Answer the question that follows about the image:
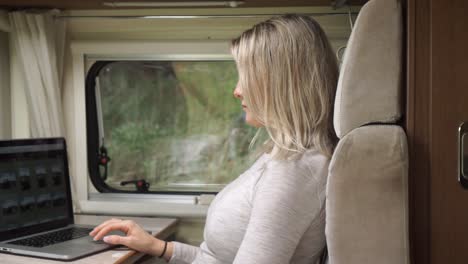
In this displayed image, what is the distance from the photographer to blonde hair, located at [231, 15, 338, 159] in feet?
4.33

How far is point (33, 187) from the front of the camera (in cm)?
194

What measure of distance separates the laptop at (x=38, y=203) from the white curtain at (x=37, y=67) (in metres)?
A: 0.22

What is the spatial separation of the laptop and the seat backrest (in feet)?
3.06

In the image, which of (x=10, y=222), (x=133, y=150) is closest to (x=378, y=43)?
(x=10, y=222)

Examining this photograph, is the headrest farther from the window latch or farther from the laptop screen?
the window latch

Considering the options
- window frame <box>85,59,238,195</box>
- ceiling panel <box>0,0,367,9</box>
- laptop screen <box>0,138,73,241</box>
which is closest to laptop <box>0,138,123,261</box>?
laptop screen <box>0,138,73,241</box>

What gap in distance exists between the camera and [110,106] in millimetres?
2520

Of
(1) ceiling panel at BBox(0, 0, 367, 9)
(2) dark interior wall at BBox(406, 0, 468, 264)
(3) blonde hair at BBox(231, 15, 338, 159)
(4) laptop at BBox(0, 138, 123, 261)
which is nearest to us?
(2) dark interior wall at BBox(406, 0, 468, 264)

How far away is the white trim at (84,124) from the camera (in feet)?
7.55

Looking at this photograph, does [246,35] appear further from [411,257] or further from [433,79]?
[411,257]

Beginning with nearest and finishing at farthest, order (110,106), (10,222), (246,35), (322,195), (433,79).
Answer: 1. (433,79)
2. (322,195)
3. (246,35)
4. (10,222)
5. (110,106)

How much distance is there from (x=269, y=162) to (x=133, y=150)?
1.34 m

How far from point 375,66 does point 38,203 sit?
1.44 meters

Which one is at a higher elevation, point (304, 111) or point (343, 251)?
point (304, 111)
